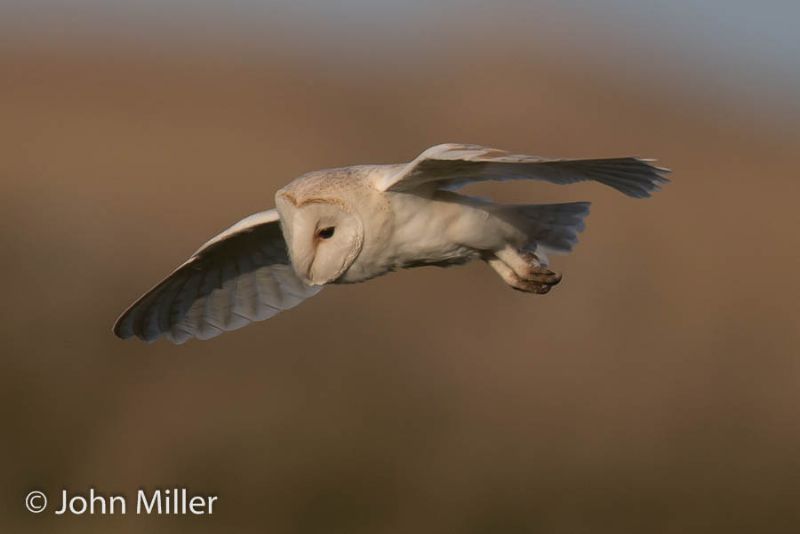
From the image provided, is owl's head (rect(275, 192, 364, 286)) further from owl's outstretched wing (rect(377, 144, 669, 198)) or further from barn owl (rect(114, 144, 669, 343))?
owl's outstretched wing (rect(377, 144, 669, 198))

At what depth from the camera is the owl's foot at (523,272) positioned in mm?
6184

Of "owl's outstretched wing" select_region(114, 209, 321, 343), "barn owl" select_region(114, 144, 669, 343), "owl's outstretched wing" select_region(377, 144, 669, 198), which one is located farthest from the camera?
"owl's outstretched wing" select_region(114, 209, 321, 343)

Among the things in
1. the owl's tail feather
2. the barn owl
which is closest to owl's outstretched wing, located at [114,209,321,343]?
the barn owl

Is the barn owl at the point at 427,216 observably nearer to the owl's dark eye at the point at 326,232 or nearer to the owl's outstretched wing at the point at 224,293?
the owl's dark eye at the point at 326,232

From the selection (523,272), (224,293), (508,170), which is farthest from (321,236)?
(224,293)

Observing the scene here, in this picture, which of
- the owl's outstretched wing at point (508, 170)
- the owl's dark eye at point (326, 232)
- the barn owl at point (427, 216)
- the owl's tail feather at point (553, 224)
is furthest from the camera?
the owl's tail feather at point (553, 224)

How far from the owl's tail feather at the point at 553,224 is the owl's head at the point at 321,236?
2.77ft

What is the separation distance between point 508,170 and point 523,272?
48 centimetres

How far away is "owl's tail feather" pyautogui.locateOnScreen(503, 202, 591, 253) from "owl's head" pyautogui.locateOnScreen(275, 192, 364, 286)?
845mm

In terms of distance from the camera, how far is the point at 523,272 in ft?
20.4

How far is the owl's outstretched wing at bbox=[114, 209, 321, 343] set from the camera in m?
6.89

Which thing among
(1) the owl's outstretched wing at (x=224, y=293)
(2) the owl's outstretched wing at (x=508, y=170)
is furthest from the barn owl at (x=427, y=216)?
(1) the owl's outstretched wing at (x=224, y=293)

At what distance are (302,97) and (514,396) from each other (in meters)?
6.84

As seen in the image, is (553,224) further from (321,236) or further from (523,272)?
(321,236)
